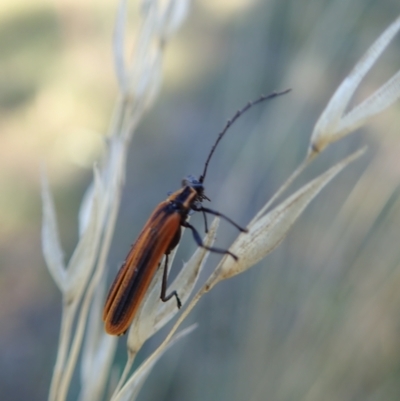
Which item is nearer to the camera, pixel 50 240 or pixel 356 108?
pixel 356 108

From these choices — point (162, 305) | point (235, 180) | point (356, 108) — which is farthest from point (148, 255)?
point (356, 108)

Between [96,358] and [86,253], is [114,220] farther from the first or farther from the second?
[96,358]

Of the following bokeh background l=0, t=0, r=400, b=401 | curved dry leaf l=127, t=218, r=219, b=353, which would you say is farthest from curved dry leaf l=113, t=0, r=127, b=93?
bokeh background l=0, t=0, r=400, b=401

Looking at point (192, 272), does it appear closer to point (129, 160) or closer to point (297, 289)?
point (297, 289)

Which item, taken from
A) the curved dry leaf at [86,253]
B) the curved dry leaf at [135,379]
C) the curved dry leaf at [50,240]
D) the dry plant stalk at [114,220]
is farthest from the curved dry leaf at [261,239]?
the curved dry leaf at [50,240]

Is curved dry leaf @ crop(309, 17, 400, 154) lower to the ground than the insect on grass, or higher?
lower

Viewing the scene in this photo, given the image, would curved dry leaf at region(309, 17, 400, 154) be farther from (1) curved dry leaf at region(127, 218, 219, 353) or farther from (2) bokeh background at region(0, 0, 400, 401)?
(2) bokeh background at region(0, 0, 400, 401)
